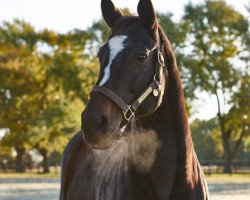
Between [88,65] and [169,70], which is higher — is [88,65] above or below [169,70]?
above

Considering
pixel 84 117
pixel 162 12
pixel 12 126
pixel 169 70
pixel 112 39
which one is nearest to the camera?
pixel 84 117

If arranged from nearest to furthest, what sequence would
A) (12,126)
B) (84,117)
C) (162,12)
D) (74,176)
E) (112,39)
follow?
(84,117)
(112,39)
(74,176)
(162,12)
(12,126)

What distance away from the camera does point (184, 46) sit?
1721 inches

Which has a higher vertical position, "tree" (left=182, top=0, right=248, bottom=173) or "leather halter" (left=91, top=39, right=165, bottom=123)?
"tree" (left=182, top=0, right=248, bottom=173)

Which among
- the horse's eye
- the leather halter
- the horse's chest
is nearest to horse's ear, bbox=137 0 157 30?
the leather halter

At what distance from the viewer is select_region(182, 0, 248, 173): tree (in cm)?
4531

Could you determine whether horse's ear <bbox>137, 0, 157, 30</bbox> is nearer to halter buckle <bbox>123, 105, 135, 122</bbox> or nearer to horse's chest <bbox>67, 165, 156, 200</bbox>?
halter buckle <bbox>123, 105, 135, 122</bbox>

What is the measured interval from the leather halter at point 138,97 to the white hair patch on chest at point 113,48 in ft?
0.25

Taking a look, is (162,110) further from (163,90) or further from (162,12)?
(162,12)

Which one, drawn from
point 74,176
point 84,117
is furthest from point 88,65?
point 84,117

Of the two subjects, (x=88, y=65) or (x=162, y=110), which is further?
(x=88, y=65)

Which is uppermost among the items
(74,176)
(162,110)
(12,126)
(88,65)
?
(88,65)

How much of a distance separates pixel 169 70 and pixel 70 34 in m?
45.9

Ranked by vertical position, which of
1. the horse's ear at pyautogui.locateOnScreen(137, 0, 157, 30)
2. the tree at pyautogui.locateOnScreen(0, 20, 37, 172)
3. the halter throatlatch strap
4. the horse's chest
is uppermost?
the tree at pyautogui.locateOnScreen(0, 20, 37, 172)
